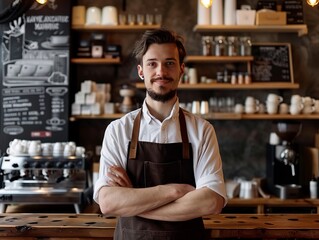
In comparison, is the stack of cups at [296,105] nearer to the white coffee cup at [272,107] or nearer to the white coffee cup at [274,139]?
the white coffee cup at [272,107]

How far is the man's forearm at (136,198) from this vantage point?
159 centimetres

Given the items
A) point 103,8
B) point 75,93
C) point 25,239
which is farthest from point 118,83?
point 25,239

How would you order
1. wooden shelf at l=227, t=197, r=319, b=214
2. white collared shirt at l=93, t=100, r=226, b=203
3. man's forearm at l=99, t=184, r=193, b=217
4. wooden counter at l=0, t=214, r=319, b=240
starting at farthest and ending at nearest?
1. wooden shelf at l=227, t=197, r=319, b=214
2. wooden counter at l=0, t=214, r=319, b=240
3. white collared shirt at l=93, t=100, r=226, b=203
4. man's forearm at l=99, t=184, r=193, b=217

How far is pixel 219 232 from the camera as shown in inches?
81.8

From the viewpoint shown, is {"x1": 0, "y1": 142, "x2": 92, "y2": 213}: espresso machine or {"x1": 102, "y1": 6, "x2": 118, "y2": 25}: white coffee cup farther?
{"x1": 102, "y1": 6, "x2": 118, "y2": 25}: white coffee cup

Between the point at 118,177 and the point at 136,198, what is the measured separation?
4.7 inches

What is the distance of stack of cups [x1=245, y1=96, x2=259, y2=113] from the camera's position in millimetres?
3975

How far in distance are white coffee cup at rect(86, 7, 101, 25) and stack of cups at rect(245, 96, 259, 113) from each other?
1.60 metres

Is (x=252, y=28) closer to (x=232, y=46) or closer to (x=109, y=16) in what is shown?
(x=232, y=46)

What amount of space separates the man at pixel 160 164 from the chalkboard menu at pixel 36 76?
2275 millimetres

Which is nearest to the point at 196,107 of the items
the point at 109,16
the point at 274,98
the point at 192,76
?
the point at 192,76

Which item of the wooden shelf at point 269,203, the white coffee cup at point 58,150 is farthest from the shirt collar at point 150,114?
the wooden shelf at point 269,203

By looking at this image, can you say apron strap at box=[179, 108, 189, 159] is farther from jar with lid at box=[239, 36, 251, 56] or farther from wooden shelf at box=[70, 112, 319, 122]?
jar with lid at box=[239, 36, 251, 56]

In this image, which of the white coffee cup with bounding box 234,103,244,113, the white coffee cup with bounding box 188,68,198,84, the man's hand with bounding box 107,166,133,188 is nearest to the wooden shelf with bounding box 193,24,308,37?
the white coffee cup with bounding box 188,68,198,84
